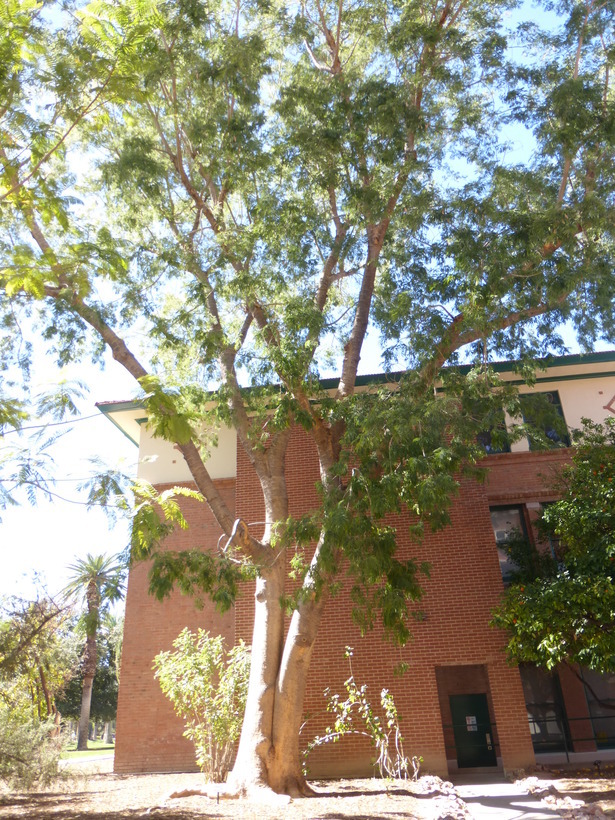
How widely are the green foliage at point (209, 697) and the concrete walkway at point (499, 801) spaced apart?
4101mm

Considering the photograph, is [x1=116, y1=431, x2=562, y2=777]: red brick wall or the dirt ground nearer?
the dirt ground

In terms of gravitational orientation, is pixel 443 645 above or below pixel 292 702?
above

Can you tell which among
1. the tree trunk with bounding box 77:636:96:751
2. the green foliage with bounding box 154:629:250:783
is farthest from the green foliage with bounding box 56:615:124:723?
the green foliage with bounding box 154:629:250:783

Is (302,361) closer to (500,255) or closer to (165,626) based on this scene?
(500,255)

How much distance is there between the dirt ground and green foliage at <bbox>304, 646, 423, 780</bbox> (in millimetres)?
478

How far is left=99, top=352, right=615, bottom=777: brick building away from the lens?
13805 millimetres

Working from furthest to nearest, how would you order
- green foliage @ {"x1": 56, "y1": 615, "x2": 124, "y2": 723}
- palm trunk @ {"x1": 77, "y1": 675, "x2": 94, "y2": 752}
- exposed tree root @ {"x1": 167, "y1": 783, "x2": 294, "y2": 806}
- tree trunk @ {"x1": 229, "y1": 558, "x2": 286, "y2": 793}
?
green foliage @ {"x1": 56, "y1": 615, "x2": 124, "y2": 723}
palm trunk @ {"x1": 77, "y1": 675, "x2": 94, "y2": 752}
tree trunk @ {"x1": 229, "y1": 558, "x2": 286, "y2": 793}
exposed tree root @ {"x1": 167, "y1": 783, "x2": 294, "y2": 806}

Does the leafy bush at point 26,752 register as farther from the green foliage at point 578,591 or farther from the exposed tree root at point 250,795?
the green foliage at point 578,591

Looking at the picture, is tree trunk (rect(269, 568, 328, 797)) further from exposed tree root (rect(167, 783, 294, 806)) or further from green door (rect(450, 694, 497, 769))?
green door (rect(450, 694, 497, 769))

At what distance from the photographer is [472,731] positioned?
16.1m

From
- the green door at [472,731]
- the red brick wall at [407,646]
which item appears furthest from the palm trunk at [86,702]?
the green door at [472,731]

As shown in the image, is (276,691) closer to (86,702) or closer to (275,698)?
(275,698)

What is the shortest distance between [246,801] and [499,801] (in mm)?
4079

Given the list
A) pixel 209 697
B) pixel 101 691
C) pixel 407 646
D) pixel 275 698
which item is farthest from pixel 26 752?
pixel 101 691
